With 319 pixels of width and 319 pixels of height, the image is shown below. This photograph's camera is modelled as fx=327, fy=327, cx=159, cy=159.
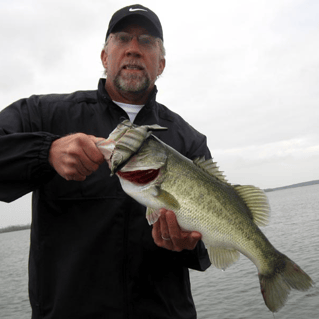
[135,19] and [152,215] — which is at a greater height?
[135,19]

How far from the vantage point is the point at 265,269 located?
3281 millimetres

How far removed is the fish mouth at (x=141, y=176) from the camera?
9.35 ft

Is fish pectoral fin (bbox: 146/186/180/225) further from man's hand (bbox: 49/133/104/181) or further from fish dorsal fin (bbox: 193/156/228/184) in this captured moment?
man's hand (bbox: 49/133/104/181)

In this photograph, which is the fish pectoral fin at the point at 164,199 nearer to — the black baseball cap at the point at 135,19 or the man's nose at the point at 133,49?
the man's nose at the point at 133,49

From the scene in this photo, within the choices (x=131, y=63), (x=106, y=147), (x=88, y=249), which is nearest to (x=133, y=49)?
(x=131, y=63)

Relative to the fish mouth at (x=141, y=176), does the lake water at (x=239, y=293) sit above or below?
below

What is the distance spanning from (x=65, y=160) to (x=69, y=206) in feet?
2.82

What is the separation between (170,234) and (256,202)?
1069 millimetres

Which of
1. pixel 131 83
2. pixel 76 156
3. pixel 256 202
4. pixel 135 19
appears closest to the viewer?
pixel 76 156

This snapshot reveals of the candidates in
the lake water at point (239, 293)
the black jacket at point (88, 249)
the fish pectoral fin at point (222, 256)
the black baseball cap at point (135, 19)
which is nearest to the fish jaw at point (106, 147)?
the black jacket at point (88, 249)

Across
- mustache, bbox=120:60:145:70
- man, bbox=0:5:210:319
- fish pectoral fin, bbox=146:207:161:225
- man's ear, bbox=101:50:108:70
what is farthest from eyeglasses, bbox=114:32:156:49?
fish pectoral fin, bbox=146:207:161:225

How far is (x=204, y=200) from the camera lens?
9.91ft

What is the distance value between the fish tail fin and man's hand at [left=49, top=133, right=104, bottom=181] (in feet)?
6.90

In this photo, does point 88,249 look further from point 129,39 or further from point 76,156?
point 129,39
